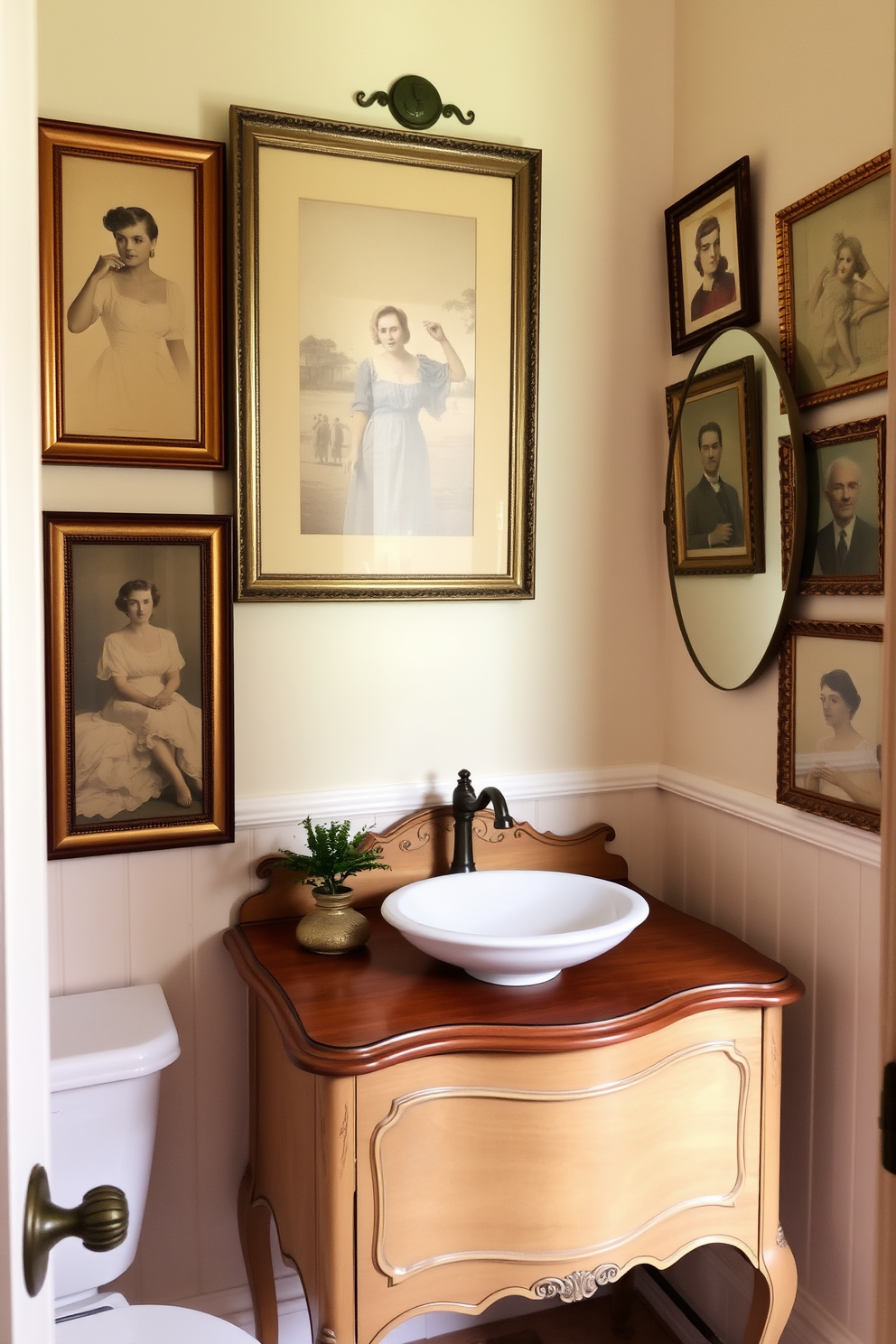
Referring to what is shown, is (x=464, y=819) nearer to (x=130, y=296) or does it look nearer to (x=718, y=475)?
(x=718, y=475)

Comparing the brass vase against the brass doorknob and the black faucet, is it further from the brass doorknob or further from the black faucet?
the brass doorknob

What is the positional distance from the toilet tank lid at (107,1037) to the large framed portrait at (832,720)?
1.07 meters


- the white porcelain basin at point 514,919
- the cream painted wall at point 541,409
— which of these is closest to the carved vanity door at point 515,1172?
the white porcelain basin at point 514,919

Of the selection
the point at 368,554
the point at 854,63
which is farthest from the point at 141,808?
the point at 854,63

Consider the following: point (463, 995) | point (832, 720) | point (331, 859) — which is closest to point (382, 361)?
point (331, 859)

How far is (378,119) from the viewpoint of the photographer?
1.83 metres

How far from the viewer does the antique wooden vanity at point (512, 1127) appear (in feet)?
4.53

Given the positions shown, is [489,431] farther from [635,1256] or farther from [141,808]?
[635,1256]

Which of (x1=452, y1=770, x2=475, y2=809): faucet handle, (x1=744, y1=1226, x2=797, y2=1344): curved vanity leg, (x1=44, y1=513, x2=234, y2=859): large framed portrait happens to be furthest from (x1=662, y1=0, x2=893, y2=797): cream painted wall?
(x1=44, y1=513, x2=234, y2=859): large framed portrait

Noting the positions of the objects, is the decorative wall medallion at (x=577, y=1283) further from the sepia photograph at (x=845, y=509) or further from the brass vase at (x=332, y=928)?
the sepia photograph at (x=845, y=509)

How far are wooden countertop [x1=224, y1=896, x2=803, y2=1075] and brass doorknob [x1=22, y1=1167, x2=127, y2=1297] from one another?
694 millimetres

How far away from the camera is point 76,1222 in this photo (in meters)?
0.65

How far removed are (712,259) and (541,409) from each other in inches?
15.7

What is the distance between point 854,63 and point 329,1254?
1.83m
